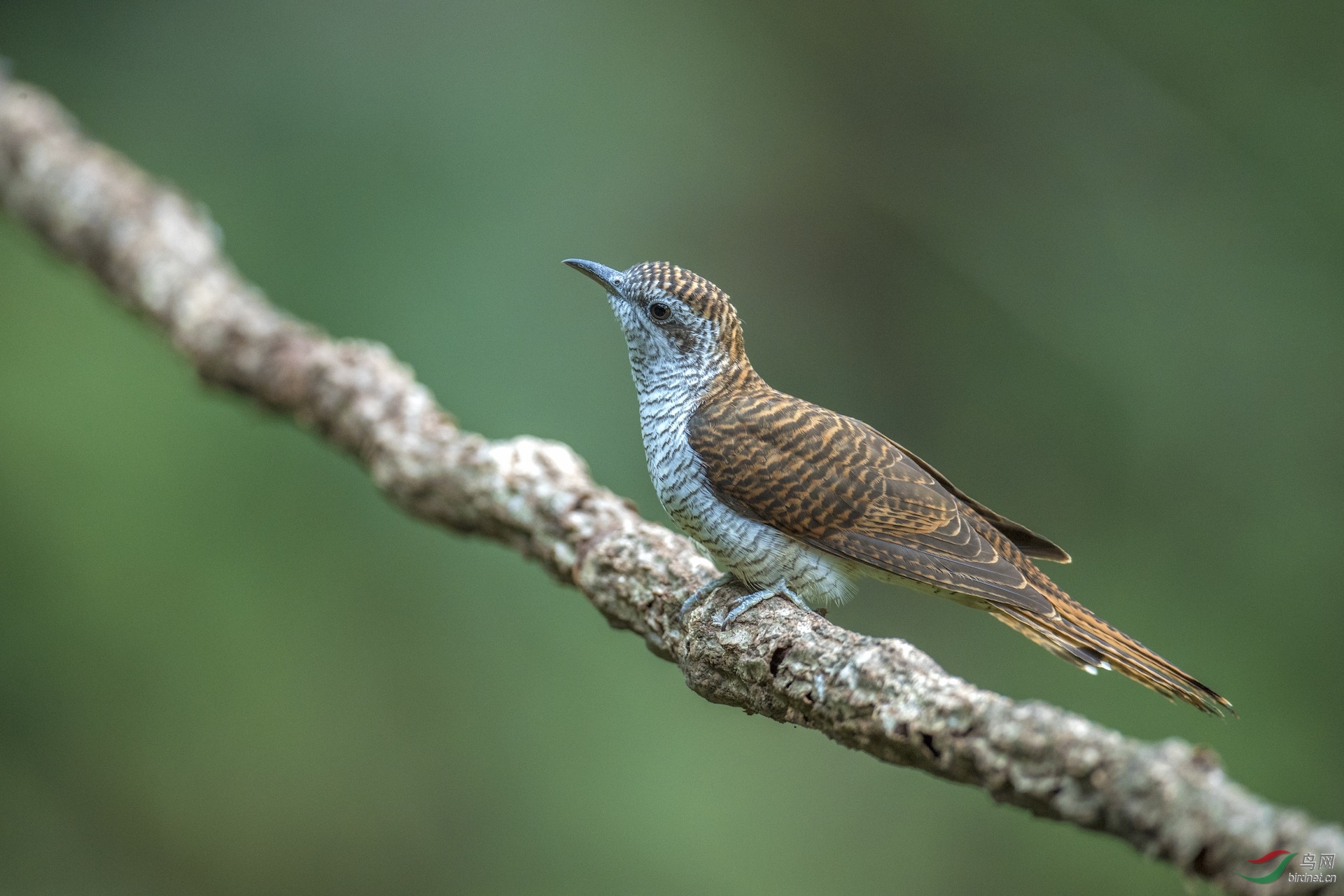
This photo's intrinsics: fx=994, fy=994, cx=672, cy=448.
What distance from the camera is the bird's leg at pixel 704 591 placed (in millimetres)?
2531

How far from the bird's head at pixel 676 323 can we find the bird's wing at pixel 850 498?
231 mm

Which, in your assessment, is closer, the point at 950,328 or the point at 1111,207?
the point at 1111,207

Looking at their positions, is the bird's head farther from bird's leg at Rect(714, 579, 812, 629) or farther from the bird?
bird's leg at Rect(714, 579, 812, 629)

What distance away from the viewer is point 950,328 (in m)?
5.19

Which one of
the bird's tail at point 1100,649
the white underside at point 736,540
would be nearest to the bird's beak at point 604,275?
the white underside at point 736,540

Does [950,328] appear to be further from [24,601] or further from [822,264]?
[24,601]

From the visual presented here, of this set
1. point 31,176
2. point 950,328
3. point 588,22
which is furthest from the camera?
point 588,22

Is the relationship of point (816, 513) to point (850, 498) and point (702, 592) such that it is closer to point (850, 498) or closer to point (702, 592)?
point (850, 498)

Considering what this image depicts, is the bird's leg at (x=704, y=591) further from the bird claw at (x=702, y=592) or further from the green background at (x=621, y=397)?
the green background at (x=621, y=397)

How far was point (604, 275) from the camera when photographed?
3.12 m

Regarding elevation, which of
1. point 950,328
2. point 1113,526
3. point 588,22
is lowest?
point 1113,526

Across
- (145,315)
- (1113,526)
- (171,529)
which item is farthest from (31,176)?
(1113,526)

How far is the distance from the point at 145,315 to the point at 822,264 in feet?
11.0

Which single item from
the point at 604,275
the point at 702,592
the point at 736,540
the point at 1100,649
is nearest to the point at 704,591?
the point at 702,592
